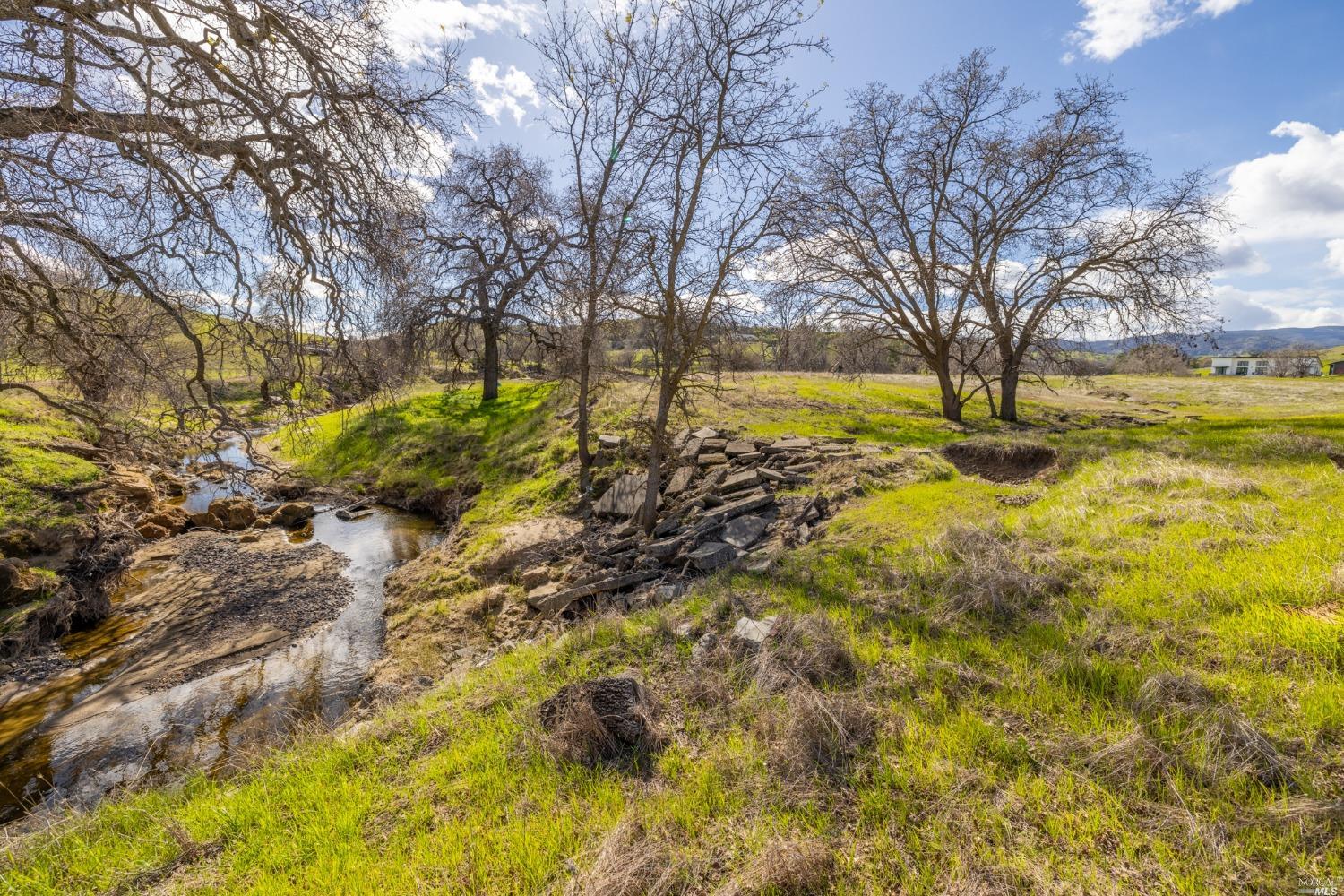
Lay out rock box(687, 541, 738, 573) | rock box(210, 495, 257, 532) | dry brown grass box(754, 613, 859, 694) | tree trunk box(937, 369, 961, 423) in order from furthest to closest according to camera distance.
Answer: tree trunk box(937, 369, 961, 423), rock box(210, 495, 257, 532), rock box(687, 541, 738, 573), dry brown grass box(754, 613, 859, 694)

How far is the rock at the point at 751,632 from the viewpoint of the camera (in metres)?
4.82

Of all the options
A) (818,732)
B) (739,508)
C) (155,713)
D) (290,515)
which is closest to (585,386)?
(739,508)

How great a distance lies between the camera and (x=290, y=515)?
610 inches

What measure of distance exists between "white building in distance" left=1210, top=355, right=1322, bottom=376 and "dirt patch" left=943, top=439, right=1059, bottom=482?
85.7 metres

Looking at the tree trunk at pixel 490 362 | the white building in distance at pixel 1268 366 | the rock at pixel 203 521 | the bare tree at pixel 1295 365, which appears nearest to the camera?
the rock at pixel 203 521

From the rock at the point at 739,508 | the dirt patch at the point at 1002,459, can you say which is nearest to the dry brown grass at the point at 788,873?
the rock at the point at 739,508

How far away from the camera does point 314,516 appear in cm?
1617

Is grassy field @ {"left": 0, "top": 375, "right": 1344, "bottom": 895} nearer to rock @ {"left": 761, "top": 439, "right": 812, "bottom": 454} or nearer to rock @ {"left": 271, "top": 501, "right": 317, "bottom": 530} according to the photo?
rock @ {"left": 761, "top": 439, "right": 812, "bottom": 454}

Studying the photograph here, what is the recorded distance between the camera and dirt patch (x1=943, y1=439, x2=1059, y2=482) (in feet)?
35.9

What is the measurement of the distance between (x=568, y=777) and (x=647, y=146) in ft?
32.2

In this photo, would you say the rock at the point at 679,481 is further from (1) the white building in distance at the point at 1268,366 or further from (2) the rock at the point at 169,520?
(1) the white building in distance at the point at 1268,366

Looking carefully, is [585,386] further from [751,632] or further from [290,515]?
[290,515]

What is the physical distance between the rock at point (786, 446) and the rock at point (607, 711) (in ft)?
27.4

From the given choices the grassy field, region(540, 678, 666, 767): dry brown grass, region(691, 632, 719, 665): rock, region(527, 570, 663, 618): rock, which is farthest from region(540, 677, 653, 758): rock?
region(527, 570, 663, 618): rock
